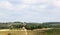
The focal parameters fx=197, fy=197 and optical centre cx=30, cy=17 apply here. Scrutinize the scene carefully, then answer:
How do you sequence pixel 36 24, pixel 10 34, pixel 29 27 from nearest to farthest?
pixel 10 34
pixel 29 27
pixel 36 24

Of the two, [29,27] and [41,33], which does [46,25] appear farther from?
[41,33]

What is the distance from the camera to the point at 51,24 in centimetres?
1916

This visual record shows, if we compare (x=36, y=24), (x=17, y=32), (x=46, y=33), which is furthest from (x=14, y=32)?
(x=36, y=24)

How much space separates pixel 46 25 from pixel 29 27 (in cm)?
347

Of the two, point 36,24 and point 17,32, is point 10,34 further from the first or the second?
point 36,24

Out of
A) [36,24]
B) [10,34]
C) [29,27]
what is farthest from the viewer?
[36,24]

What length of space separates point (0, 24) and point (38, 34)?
21.9 ft

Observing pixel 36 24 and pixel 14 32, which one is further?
pixel 36 24

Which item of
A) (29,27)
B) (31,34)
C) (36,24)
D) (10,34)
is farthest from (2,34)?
(36,24)

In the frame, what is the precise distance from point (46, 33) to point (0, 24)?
22.3 feet

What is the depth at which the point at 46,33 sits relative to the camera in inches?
567

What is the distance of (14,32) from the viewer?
1412 centimetres

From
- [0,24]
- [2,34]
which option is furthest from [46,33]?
[0,24]

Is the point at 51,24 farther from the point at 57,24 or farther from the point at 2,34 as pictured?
the point at 2,34
